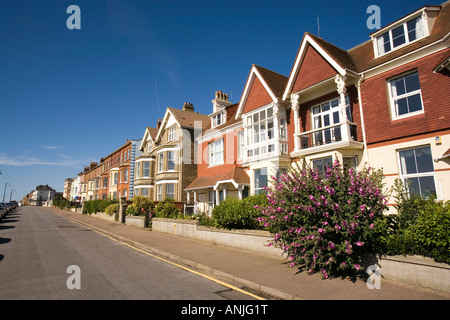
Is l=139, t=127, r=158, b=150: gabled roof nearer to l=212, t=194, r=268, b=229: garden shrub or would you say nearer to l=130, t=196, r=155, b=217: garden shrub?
A: l=130, t=196, r=155, b=217: garden shrub

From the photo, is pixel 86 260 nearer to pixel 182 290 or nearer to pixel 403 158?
pixel 182 290

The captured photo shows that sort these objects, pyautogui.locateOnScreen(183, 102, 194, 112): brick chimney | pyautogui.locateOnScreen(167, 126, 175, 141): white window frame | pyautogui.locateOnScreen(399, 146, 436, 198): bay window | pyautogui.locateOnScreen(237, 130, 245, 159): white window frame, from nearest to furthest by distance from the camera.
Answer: pyautogui.locateOnScreen(399, 146, 436, 198): bay window → pyautogui.locateOnScreen(237, 130, 245, 159): white window frame → pyautogui.locateOnScreen(167, 126, 175, 141): white window frame → pyautogui.locateOnScreen(183, 102, 194, 112): brick chimney

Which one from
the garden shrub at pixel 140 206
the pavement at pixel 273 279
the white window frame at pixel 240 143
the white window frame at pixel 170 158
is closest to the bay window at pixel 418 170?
the pavement at pixel 273 279

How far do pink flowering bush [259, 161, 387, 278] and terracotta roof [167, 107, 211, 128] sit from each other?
22099 mm

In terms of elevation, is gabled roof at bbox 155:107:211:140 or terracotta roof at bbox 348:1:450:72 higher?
gabled roof at bbox 155:107:211:140

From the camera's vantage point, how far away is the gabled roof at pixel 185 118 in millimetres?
28814

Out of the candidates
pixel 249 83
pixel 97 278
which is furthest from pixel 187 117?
pixel 97 278

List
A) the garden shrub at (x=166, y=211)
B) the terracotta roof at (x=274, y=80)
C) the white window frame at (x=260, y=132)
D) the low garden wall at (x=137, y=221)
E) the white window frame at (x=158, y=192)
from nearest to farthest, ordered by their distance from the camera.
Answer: the white window frame at (x=260, y=132) → the terracotta roof at (x=274, y=80) → the garden shrub at (x=166, y=211) → the low garden wall at (x=137, y=221) → the white window frame at (x=158, y=192)

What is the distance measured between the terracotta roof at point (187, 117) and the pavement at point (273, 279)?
18949 mm

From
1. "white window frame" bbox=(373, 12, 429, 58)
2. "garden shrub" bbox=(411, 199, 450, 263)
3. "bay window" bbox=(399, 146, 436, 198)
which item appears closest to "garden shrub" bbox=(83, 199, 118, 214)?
"bay window" bbox=(399, 146, 436, 198)

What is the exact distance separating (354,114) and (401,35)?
4.11m

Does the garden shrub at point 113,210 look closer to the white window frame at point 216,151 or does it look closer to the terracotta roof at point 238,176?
the white window frame at point 216,151

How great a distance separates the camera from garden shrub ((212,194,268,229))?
36.6 ft

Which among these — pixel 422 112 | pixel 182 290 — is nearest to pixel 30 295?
pixel 182 290
